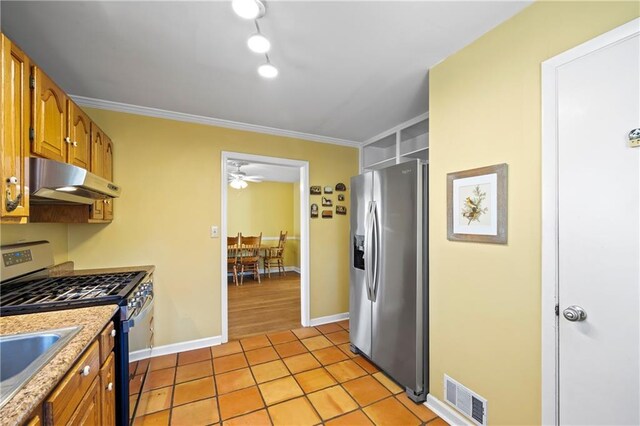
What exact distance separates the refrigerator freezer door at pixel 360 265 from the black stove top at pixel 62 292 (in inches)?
72.5

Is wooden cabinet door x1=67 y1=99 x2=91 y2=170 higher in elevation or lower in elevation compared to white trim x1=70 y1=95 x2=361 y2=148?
lower

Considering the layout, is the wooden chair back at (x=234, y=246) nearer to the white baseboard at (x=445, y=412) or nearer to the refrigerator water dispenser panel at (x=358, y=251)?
the refrigerator water dispenser panel at (x=358, y=251)

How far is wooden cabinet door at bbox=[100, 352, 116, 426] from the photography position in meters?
1.32

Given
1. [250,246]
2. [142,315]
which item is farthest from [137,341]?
[250,246]

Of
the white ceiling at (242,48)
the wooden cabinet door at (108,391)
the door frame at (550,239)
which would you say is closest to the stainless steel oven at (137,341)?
the wooden cabinet door at (108,391)

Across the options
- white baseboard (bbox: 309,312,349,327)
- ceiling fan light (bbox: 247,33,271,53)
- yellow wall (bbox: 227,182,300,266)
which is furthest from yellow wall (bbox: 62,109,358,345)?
yellow wall (bbox: 227,182,300,266)

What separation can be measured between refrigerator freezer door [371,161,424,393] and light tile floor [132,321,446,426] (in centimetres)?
24

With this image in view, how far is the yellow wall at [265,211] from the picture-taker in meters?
6.84

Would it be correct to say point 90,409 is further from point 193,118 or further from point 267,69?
point 193,118

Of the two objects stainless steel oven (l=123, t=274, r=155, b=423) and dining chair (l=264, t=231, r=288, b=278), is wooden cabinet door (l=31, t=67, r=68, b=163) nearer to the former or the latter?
stainless steel oven (l=123, t=274, r=155, b=423)

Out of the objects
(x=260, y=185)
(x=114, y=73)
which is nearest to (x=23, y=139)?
(x=114, y=73)

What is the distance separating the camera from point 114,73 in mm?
2018

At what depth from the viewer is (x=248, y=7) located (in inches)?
51.9

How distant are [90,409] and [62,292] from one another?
33.5 inches
